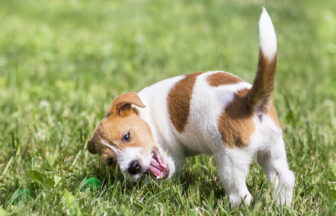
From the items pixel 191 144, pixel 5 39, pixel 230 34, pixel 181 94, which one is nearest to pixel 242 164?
pixel 191 144

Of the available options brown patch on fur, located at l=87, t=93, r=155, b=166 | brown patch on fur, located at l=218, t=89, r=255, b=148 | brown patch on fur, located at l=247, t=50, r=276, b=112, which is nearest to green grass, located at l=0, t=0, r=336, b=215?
brown patch on fur, located at l=87, t=93, r=155, b=166

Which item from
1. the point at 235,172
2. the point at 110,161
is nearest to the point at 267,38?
the point at 235,172

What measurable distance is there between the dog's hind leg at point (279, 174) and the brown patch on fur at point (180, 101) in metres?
0.51

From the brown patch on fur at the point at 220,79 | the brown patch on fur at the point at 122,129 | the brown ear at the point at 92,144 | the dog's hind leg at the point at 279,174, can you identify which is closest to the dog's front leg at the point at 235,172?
the dog's hind leg at the point at 279,174

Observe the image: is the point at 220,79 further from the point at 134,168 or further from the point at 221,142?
the point at 134,168

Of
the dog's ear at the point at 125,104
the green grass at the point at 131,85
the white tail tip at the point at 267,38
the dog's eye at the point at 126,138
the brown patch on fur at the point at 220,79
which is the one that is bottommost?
the green grass at the point at 131,85

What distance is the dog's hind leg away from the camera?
253 cm

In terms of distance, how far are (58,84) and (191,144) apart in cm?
256

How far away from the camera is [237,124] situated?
7.93 ft

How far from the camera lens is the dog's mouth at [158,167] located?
112 inches

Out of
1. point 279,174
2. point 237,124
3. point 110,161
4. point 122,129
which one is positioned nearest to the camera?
point 237,124

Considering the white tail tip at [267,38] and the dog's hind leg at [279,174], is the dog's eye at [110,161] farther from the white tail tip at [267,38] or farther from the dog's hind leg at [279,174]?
the white tail tip at [267,38]

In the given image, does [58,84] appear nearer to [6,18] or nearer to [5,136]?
[5,136]

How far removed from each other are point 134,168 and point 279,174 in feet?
2.92
